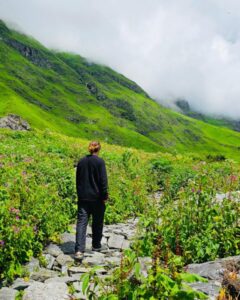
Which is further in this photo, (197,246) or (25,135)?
(25,135)

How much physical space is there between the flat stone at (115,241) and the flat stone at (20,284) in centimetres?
349

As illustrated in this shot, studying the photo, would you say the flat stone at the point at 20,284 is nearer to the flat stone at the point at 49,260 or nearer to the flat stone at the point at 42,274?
the flat stone at the point at 42,274

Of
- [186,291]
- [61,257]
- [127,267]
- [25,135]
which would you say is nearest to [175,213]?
[61,257]

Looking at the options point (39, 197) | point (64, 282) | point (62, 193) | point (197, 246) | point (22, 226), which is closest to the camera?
point (64, 282)

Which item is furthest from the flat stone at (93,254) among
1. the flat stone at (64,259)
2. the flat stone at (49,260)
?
the flat stone at (49,260)

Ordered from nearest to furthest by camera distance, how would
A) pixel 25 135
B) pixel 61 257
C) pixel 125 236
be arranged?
pixel 61 257, pixel 125 236, pixel 25 135

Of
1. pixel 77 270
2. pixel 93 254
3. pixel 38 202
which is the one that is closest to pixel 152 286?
pixel 77 270

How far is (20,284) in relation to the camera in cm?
814

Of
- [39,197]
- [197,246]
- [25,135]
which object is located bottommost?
[197,246]

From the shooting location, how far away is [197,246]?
31.2ft

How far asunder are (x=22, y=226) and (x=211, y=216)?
4810 millimetres

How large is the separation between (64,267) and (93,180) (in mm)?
2589

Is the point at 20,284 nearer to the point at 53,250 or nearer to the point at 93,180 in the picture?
the point at 53,250

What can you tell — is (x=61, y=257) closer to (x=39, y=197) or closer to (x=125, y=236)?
(x=39, y=197)
